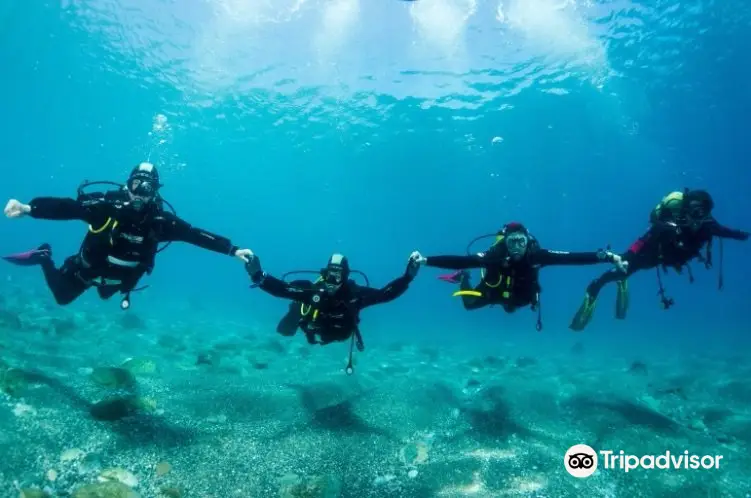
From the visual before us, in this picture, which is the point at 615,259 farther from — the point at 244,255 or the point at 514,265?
the point at 244,255

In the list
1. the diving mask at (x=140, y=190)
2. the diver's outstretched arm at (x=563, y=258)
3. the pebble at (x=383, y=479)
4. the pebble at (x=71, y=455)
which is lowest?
the pebble at (x=383, y=479)

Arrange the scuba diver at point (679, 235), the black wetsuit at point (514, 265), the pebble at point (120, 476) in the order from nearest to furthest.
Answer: the pebble at point (120, 476) < the black wetsuit at point (514, 265) < the scuba diver at point (679, 235)

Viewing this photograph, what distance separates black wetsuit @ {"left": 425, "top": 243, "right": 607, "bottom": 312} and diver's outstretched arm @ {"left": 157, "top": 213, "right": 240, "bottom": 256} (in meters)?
3.76

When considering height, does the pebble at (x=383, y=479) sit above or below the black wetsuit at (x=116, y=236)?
below

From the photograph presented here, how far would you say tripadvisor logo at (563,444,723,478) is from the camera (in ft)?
22.9

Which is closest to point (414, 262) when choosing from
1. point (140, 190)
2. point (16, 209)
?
point (140, 190)

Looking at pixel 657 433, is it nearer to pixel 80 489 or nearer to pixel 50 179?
pixel 80 489

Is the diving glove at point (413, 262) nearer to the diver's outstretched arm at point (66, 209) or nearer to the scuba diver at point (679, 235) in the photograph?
the scuba diver at point (679, 235)

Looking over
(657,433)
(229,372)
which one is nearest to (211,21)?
(229,372)

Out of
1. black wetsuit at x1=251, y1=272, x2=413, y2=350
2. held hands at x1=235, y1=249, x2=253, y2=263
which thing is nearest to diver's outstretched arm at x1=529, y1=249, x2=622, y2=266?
black wetsuit at x1=251, y1=272, x2=413, y2=350

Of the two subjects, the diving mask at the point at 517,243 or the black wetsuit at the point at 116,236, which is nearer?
the black wetsuit at the point at 116,236

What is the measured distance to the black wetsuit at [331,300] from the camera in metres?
7.24

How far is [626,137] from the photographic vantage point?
44.2m

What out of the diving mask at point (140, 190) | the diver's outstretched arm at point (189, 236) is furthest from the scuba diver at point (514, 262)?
the diving mask at point (140, 190)
